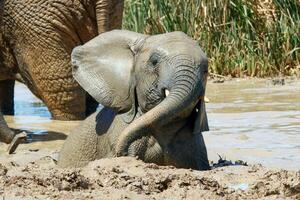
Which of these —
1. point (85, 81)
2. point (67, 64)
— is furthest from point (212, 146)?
point (67, 64)

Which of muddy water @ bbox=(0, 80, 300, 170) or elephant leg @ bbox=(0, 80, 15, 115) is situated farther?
elephant leg @ bbox=(0, 80, 15, 115)

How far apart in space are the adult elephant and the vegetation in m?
4.86

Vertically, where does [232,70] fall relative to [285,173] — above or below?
below

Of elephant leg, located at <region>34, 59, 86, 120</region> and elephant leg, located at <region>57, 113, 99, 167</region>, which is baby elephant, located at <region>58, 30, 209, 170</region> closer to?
elephant leg, located at <region>57, 113, 99, 167</region>

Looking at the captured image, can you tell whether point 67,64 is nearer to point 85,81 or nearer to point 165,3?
point 85,81

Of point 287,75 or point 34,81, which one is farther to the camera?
point 287,75

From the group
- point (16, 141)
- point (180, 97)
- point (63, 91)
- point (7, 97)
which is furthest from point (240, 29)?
point (180, 97)

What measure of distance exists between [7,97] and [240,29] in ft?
16.3

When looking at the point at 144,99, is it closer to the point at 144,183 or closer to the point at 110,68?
the point at 110,68

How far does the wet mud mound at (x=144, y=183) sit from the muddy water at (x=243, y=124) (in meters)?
1.47

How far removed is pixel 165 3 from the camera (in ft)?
55.6

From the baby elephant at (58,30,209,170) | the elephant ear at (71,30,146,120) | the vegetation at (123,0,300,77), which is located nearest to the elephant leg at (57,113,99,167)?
the baby elephant at (58,30,209,170)

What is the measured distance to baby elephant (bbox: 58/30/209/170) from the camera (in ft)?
23.0

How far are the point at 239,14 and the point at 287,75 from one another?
132 centimetres
